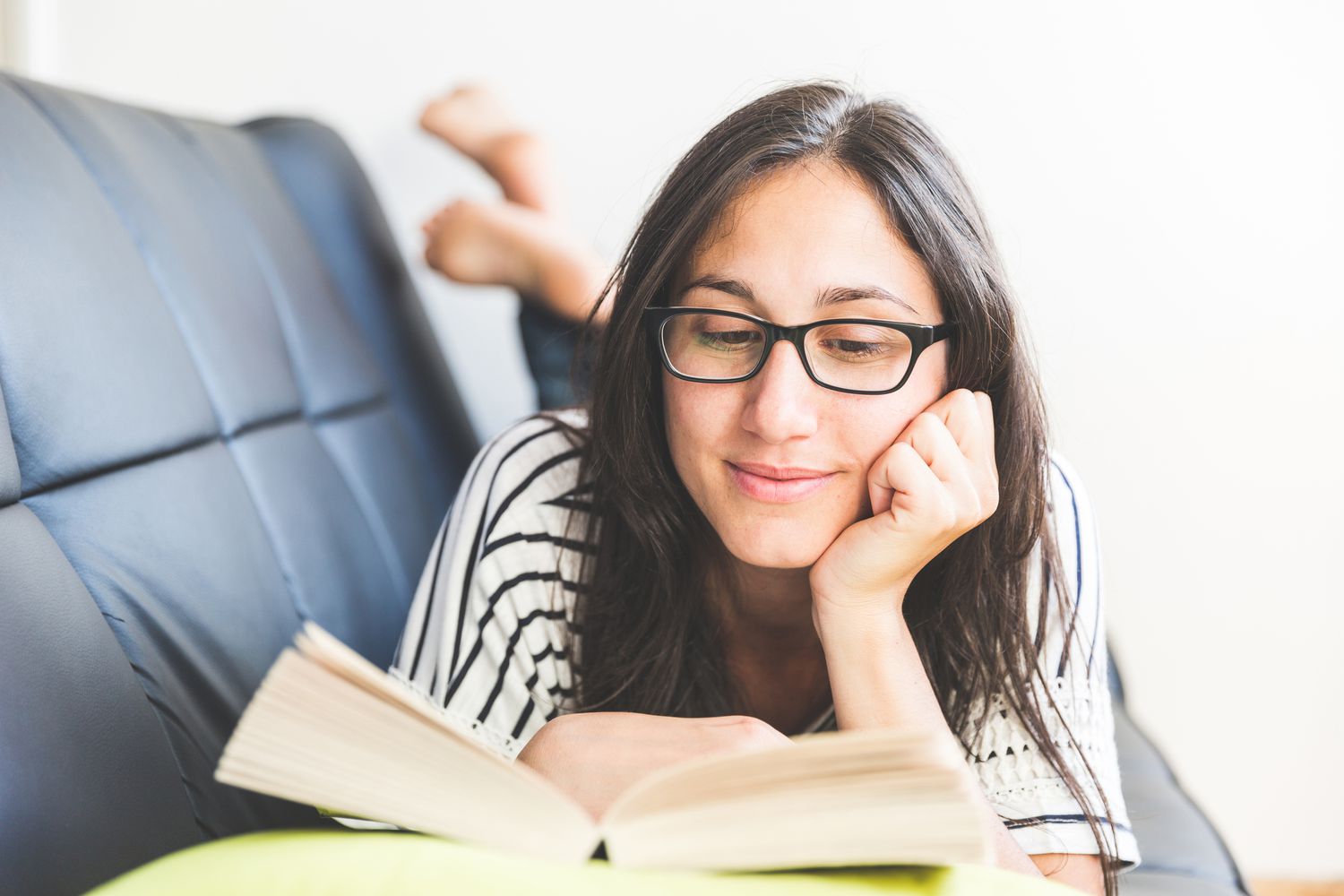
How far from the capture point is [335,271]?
158 centimetres

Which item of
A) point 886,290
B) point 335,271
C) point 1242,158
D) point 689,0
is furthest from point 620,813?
point 1242,158

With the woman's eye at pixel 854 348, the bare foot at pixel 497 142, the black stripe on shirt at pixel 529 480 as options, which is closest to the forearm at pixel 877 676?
the woman's eye at pixel 854 348

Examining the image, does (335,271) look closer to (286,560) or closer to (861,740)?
(286,560)

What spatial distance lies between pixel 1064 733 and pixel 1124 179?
48.7 inches

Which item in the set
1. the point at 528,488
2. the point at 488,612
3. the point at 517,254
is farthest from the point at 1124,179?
the point at 488,612

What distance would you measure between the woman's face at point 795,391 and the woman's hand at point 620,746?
0.25m

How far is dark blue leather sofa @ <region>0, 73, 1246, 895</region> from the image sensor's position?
2.46ft

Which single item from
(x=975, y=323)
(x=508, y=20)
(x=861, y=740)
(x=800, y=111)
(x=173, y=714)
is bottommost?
(x=173, y=714)

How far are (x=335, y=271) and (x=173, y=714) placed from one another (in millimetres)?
867

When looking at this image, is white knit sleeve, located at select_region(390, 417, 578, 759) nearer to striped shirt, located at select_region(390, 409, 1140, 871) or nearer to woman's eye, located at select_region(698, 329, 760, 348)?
striped shirt, located at select_region(390, 409, 1140, 871)

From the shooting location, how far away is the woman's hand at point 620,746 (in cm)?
64

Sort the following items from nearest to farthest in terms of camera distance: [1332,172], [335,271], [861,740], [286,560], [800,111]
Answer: [861,740] → [800,111] → [286,560] → [335,271] → [1332,172]

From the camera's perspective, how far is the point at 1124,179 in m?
1.86

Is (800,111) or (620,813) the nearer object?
(620,813)
